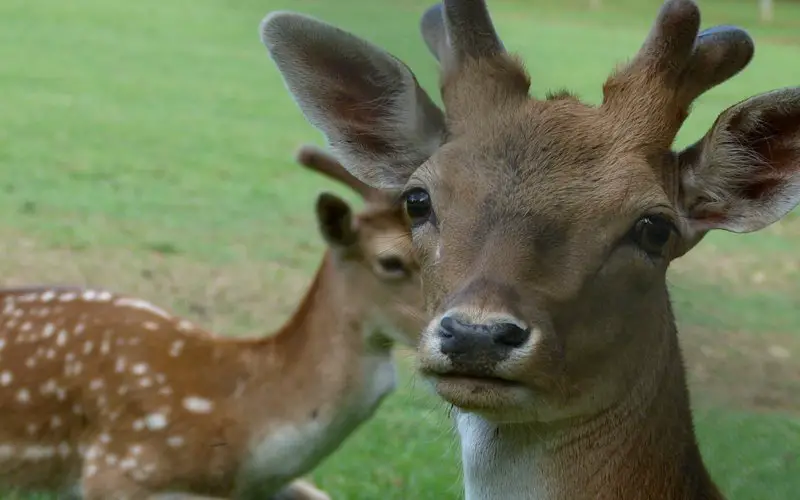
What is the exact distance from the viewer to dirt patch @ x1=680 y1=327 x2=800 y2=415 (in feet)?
18.1

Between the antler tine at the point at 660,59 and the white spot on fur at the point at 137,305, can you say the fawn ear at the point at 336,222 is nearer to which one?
the white spot on fur at the point at 137,305

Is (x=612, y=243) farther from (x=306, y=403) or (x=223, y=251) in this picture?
(x=223, y=251)

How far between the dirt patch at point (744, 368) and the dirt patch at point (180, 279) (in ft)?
6.76

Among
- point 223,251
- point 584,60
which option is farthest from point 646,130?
point 584,60

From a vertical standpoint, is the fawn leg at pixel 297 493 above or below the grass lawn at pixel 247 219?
above

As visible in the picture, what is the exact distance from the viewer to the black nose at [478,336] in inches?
72.7

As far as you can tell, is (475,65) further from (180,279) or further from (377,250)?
(180,279)

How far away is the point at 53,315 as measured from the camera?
3959 millimetres

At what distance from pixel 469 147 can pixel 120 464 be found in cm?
191

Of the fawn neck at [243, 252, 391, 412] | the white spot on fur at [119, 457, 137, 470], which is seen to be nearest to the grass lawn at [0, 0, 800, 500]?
the fawn neck at [243, 252, 391, 412]

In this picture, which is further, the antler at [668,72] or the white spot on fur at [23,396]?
the white spot on fur at [23,396]

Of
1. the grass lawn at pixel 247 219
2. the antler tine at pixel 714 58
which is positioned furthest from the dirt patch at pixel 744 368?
the antler tine at pixel 714 58

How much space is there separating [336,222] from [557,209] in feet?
5.91

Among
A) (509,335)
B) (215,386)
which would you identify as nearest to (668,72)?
(509,335)
